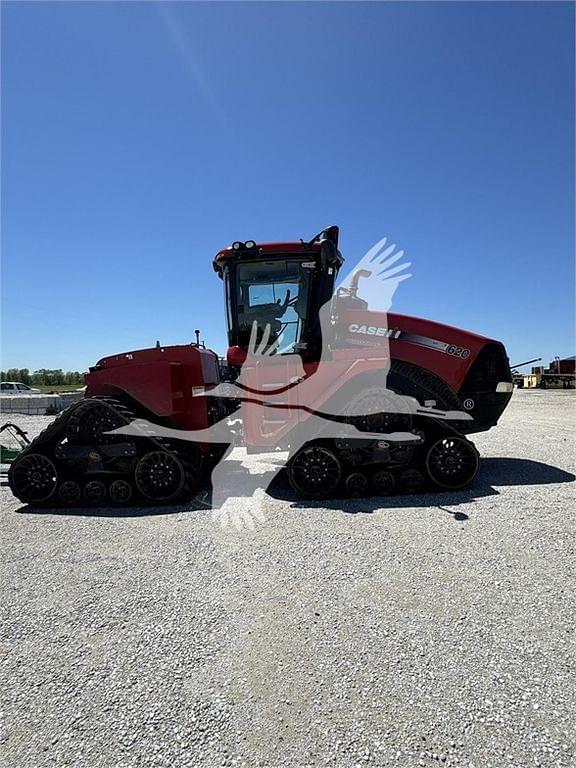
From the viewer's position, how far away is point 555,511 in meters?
4.49

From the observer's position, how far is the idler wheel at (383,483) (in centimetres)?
526

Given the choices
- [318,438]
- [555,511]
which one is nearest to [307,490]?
[318,438]

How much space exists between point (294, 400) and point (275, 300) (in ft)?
4.74

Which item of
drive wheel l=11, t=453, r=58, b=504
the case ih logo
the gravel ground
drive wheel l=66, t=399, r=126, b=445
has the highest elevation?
the case ih logo

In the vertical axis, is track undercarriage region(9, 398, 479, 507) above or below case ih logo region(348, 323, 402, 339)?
below

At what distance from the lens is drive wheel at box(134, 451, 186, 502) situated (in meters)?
5.16

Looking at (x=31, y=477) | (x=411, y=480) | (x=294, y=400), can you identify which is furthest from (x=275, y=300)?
(x=31, y=477)

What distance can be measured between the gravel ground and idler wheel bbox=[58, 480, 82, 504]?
2.65 feet

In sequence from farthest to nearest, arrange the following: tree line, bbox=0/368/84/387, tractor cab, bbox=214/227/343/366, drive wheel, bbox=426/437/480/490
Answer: tree line, bbox=0/368/84/387
tractor cab, bbox=214/227/343/366
drive wheel, bbox=426/437/480/490

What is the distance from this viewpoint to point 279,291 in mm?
5820
